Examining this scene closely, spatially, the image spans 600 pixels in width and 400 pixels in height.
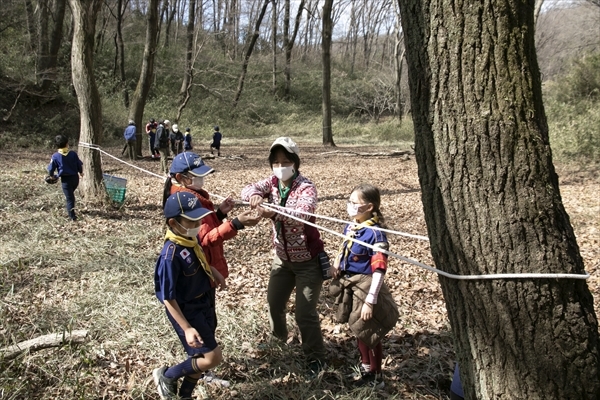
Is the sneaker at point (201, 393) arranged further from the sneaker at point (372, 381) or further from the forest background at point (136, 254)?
the sneaker at point (372, 381)

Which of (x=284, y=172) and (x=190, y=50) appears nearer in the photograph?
(x=284, y=172)

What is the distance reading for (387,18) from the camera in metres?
51.9

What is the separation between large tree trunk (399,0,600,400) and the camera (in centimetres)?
202

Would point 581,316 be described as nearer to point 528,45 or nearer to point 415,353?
point 528,45

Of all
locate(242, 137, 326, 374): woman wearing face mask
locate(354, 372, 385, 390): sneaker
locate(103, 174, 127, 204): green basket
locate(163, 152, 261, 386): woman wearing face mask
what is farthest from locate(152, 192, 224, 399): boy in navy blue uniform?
locate(103, 174, 127, 204): green basket

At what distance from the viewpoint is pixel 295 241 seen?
3.44 metres

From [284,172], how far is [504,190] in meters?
1.76

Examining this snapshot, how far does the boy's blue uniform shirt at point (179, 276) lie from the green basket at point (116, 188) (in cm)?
627

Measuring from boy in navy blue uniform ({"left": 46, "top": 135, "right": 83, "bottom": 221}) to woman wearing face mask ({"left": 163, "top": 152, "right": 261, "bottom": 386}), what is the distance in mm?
4574

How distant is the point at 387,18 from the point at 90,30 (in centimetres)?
4867

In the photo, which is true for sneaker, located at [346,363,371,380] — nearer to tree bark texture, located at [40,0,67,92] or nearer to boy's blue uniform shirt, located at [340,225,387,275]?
boy's blue uniform shirt, located at [340,225,387,275]

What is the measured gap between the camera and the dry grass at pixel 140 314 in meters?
3.44

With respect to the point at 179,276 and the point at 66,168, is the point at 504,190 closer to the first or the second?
the point at 179,276

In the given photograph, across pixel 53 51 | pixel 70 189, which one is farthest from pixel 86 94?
pixel 53 51
